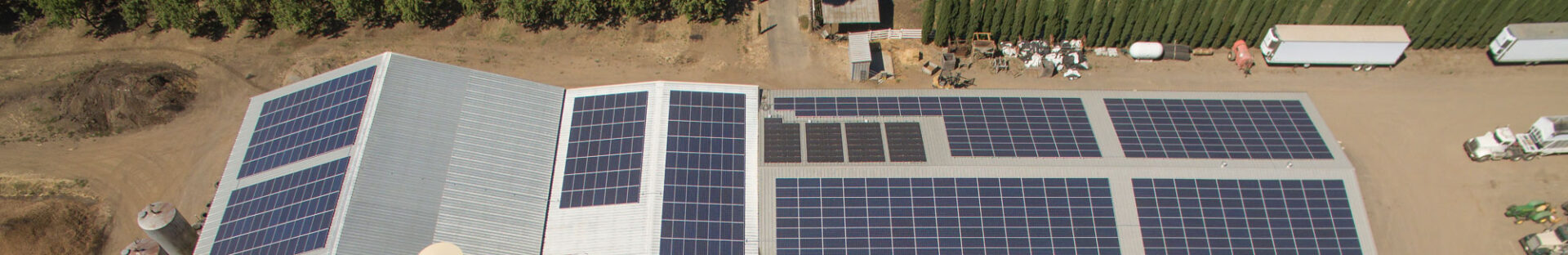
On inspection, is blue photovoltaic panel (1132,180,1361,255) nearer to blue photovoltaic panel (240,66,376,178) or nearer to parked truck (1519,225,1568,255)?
parked truck (1519,225,1568,255)

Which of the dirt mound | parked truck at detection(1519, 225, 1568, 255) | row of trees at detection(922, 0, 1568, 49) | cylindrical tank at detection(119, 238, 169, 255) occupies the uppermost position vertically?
row of trees at detection(922, 0, 1568, 49)

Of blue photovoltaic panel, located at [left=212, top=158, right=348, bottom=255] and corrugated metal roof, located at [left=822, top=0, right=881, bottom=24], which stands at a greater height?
corrugated metal roof, located at [left=822, top=0, right=881, bottom=24]

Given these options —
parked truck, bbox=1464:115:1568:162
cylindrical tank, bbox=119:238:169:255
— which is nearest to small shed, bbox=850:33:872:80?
parked truck, bbox=1464:115:1568:162

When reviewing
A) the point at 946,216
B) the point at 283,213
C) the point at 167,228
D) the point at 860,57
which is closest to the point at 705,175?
the point at 946,216

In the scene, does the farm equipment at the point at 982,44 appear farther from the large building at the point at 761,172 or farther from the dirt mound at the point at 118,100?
the dirt mound at the point at 118,100

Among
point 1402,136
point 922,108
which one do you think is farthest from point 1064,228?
point 1402,136

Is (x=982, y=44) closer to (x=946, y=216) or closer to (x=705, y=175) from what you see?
(x=946, y=216)
